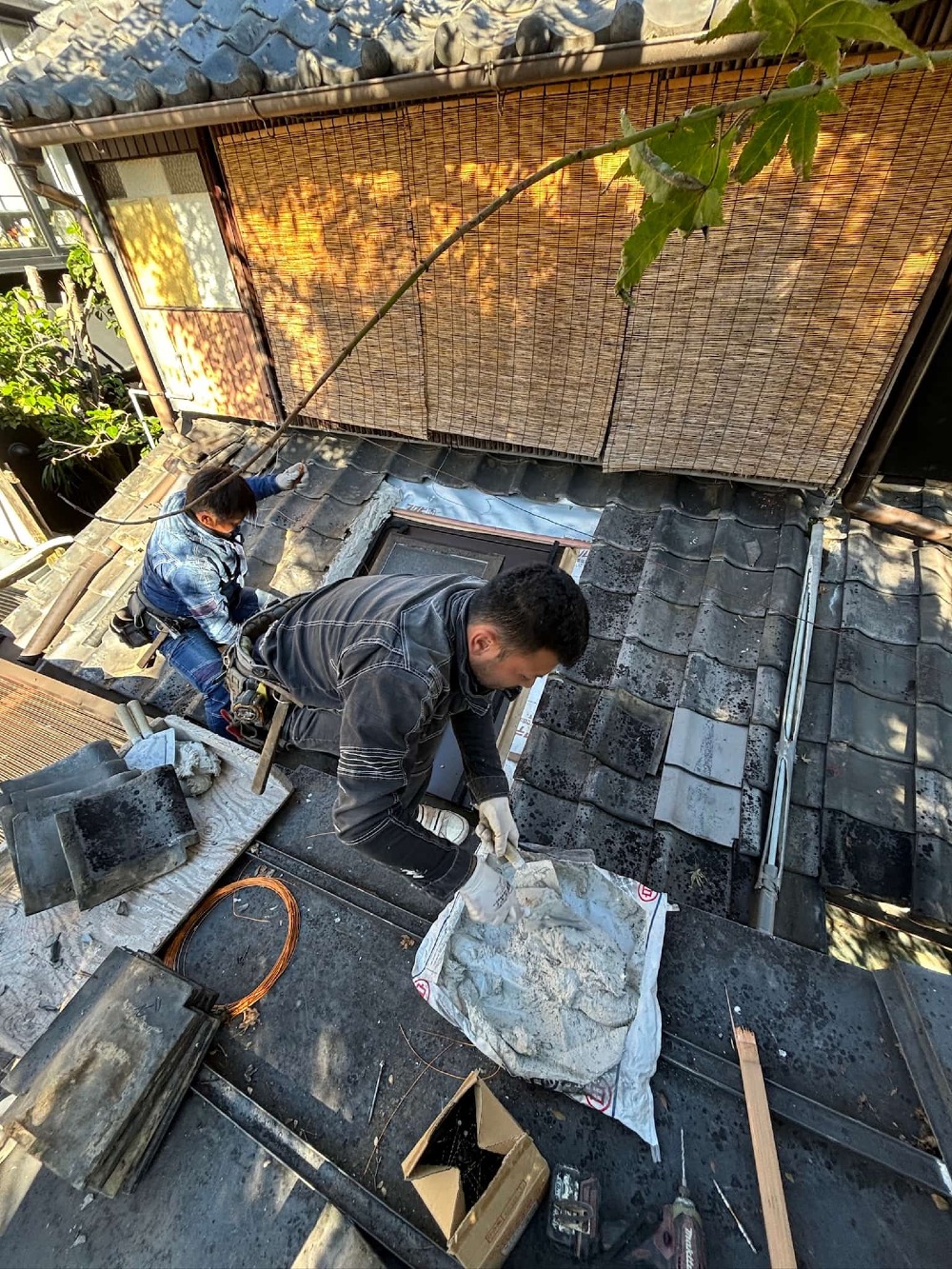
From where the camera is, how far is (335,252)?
4.41 metres

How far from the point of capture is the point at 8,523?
1204cm

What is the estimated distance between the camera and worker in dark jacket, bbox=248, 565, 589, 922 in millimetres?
2156

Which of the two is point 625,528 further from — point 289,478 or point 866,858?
point 289,478

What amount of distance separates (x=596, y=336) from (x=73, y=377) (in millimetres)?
10076

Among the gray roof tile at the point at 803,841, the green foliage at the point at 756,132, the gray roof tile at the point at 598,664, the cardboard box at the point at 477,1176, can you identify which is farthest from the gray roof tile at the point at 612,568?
the cardboard box at the point at 477,1176

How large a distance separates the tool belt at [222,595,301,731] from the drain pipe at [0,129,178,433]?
472cm

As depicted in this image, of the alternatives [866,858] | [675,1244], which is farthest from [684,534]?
[675,1244]

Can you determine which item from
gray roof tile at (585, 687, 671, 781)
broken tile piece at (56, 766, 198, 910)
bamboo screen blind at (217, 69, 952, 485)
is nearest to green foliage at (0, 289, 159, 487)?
bamboo screen blind at (217, 69, 952, 485)

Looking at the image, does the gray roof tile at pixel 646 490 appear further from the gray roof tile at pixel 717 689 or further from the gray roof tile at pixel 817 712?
the gray roof tile at pixel 817 712

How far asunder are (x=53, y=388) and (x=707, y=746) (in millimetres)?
11485

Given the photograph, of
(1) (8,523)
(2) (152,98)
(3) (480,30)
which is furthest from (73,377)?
(3) (480,30)

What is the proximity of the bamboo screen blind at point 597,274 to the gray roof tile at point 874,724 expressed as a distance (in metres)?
1.58

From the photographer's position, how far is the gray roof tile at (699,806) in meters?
2.92

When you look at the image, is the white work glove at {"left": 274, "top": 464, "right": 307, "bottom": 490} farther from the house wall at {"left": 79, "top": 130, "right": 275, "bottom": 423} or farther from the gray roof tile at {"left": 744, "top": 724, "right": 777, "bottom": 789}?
the gray roof tile at {"left": 744, "top": 724, "right": 777, "bottom": 789}
